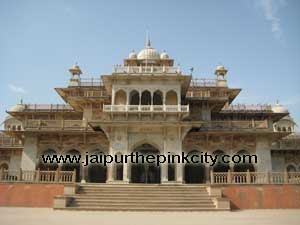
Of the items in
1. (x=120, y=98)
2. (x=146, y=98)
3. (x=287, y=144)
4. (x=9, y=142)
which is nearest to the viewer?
(x=120, y=98)

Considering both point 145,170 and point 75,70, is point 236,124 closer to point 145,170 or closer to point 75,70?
point 145,170

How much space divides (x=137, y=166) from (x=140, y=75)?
7117mm

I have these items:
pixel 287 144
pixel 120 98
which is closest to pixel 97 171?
pixel 120 98

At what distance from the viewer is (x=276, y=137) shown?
28109mm

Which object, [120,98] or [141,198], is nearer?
[141,198]

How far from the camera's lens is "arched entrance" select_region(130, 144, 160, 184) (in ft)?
86.0

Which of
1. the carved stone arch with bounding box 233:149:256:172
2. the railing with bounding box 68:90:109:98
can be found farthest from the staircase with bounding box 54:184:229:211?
the railing with bounding box 68:90:109:98

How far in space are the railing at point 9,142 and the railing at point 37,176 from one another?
1234 cm

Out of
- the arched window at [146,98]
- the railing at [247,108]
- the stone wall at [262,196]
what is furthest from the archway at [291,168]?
the arched window at [146,98]

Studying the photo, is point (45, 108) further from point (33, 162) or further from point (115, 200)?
point (115, 200)

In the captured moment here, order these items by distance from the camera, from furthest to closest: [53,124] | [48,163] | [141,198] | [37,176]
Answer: [48,163] < [53,124] < [37,176] < [141,198]

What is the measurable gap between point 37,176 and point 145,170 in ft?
28.4

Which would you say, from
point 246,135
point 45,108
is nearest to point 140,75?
point 246,135

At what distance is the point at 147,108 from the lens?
1004 inches
